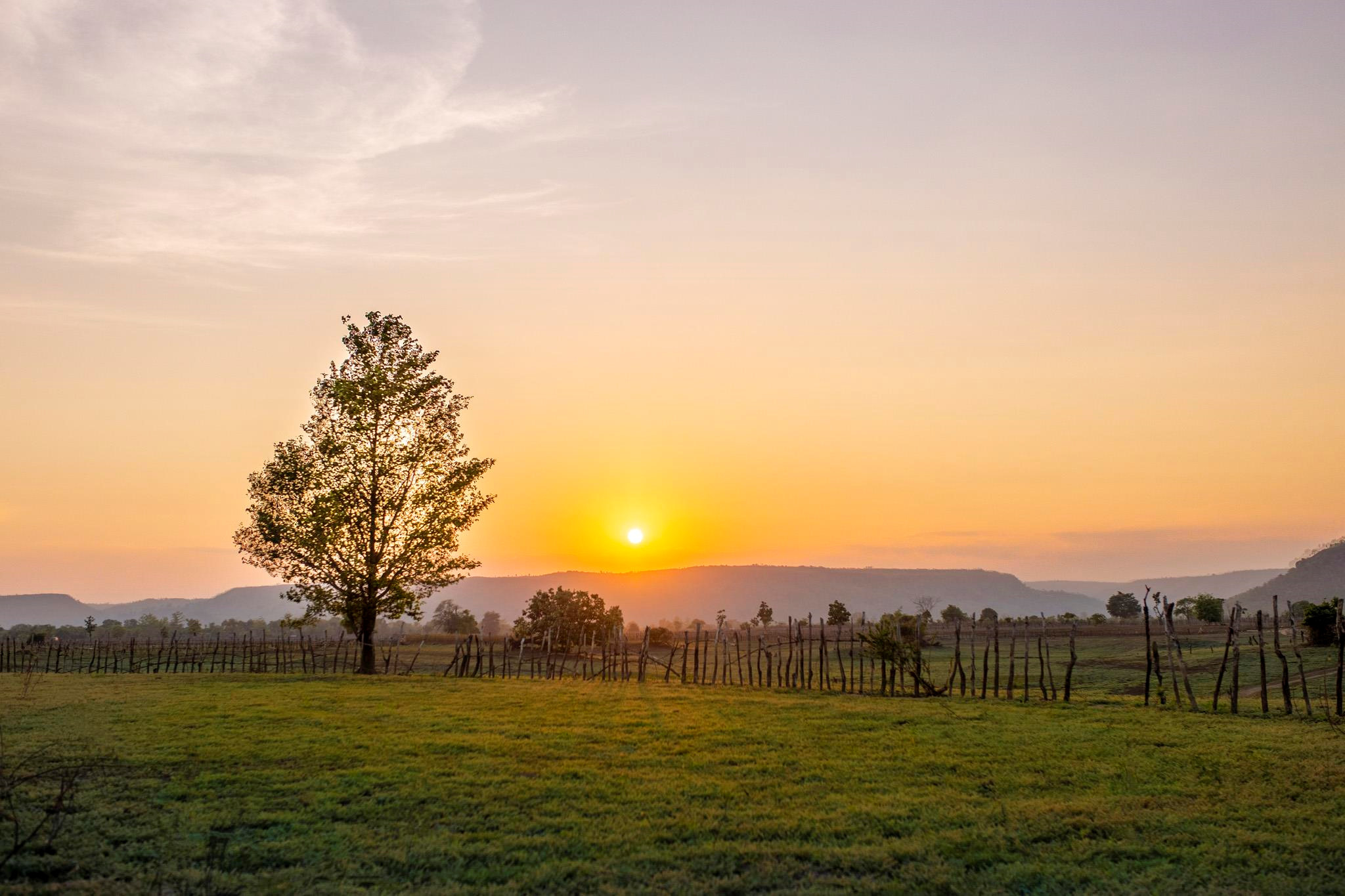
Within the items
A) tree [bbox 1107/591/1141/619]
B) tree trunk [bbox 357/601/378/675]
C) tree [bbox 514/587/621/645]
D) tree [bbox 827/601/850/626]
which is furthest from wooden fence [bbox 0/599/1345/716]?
tree [bbox 1107/591/1141/619]

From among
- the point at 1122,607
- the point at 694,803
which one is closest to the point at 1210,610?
the point at 1122,607

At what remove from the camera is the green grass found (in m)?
8.55

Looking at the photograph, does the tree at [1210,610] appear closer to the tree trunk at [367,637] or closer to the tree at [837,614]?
the tree at [837,614]

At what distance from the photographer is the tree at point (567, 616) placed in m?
51.6

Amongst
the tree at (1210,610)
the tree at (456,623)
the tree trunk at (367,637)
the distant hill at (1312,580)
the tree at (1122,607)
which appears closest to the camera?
the tree trunk at (367,637)

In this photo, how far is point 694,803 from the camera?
1115 centimetres

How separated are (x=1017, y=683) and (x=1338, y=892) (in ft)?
74.7

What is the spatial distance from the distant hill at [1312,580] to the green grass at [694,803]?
446ft

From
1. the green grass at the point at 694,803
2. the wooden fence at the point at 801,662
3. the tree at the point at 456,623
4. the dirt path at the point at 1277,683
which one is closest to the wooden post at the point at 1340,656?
the wooden fence at the point at 801,662

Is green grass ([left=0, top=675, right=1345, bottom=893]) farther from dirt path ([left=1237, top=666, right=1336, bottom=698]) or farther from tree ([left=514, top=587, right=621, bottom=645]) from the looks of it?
tree ([left=514, top=587, right=621, bottom=645])

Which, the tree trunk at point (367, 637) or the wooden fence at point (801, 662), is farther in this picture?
the tree trunk at point (367, 637)

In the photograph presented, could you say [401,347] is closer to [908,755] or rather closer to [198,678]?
[198,678]

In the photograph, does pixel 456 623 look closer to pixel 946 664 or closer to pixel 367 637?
pixel 367 637

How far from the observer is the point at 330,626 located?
474 feet
